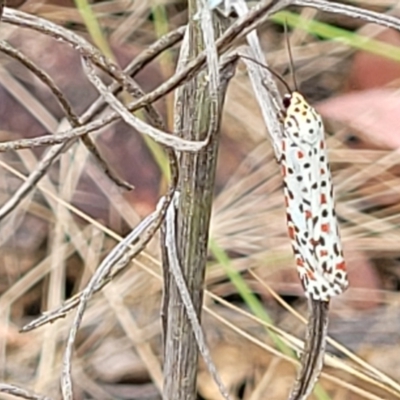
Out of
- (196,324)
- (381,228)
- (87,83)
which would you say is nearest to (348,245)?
(381,228)

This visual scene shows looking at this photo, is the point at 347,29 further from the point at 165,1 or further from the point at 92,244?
the point at 92,244

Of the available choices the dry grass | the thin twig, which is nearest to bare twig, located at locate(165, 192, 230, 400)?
the thin twig

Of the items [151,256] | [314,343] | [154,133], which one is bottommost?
[151,256]

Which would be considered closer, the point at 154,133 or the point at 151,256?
the point at 154,133

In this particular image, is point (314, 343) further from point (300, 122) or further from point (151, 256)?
point (151, 256)

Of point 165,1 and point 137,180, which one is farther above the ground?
point 165,1

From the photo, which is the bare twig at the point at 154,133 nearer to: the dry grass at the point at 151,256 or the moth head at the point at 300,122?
the moth head at the point at 300,122

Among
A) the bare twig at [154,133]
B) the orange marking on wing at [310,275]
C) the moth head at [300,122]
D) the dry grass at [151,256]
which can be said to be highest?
the bare twig at [154,133]

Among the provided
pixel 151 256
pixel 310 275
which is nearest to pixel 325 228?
pixel 310 275

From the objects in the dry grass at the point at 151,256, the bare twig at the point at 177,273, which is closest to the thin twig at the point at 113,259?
the bare twig at the point at 177,273
